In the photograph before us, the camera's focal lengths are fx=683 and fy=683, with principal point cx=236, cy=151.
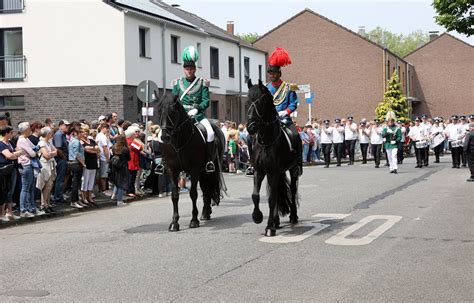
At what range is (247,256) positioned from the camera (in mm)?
8469

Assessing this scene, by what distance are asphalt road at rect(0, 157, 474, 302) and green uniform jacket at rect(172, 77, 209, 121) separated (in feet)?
6.75

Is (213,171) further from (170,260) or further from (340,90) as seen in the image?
(340,90)

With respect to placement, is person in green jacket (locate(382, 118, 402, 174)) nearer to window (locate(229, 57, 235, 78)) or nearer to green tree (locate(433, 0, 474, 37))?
green tree (locate(433, 0, 474, 37))

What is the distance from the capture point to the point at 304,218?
12.1 metres

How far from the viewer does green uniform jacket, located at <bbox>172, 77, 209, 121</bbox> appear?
38.4 ft

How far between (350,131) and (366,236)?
21.8 meters

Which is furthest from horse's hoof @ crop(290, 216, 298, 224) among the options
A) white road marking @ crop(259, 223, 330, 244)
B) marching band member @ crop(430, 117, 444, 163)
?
marching band member @ crop(430, 117, 444, 163)

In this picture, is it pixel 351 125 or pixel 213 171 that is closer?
pixel 213 171

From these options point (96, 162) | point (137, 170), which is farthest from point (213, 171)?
point (137, 170)

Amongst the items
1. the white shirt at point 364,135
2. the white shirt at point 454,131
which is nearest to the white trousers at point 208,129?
the white shirt at point 364,135

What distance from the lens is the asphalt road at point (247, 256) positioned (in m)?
6.72

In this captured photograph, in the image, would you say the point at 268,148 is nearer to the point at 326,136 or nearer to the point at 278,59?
the point at 278,59

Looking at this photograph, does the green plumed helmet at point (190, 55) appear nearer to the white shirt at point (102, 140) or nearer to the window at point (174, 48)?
the white shirt at point (102, 140)

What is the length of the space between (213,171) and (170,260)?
11.8 feet
